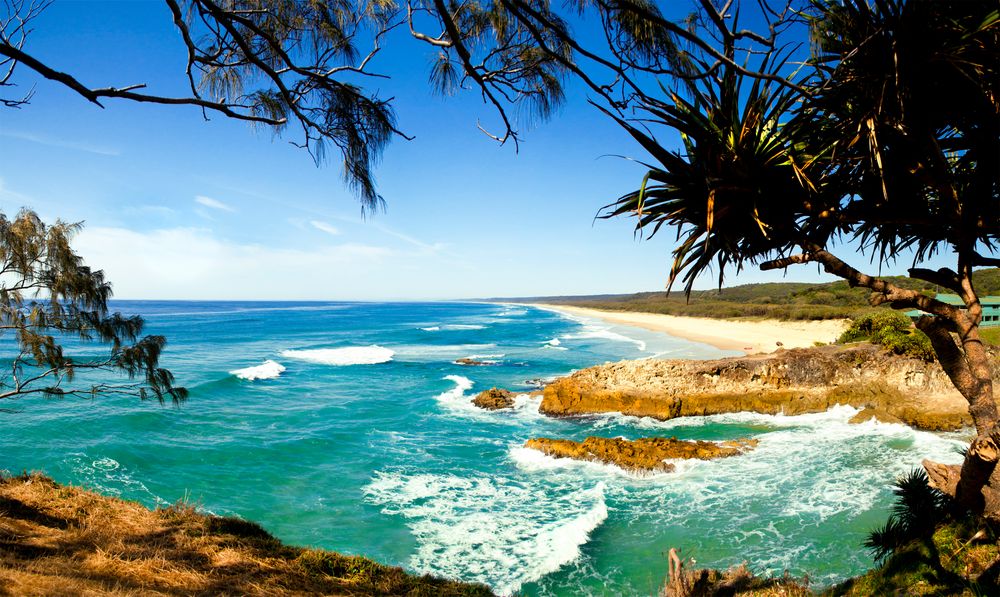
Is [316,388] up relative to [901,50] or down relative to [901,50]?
down

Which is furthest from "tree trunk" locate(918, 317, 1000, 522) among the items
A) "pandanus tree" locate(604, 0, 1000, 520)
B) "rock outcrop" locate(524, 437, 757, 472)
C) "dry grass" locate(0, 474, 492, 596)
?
"rock outcrop" locate(524, 437, 757, 472)

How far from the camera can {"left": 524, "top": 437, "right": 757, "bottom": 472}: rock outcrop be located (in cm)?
1177

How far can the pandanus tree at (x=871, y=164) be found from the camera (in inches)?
123

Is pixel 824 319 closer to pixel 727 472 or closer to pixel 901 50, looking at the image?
pixel 727 472

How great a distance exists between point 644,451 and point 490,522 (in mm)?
4658

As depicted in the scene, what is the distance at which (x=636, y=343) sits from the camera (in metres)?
44.1

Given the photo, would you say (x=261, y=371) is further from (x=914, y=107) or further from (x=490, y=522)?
(x=914, y=107)

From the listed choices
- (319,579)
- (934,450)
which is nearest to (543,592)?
(319,579)

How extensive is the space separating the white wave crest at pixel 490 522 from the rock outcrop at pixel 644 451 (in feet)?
4.30

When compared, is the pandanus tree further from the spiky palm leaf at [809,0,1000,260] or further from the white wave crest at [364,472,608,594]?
the white wave crest at [364,472,608,594]

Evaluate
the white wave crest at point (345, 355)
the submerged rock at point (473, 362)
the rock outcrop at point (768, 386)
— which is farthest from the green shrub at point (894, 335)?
the white wave crest at point (345, 355)

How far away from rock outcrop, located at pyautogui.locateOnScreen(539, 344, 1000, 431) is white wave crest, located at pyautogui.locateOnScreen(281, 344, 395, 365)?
20645 millimetres

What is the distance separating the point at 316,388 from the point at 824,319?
51154 mm

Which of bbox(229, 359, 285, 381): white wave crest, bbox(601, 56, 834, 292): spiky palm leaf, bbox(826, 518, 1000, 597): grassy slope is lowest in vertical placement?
bbox(229, 359, 285, 381): white wave crest
